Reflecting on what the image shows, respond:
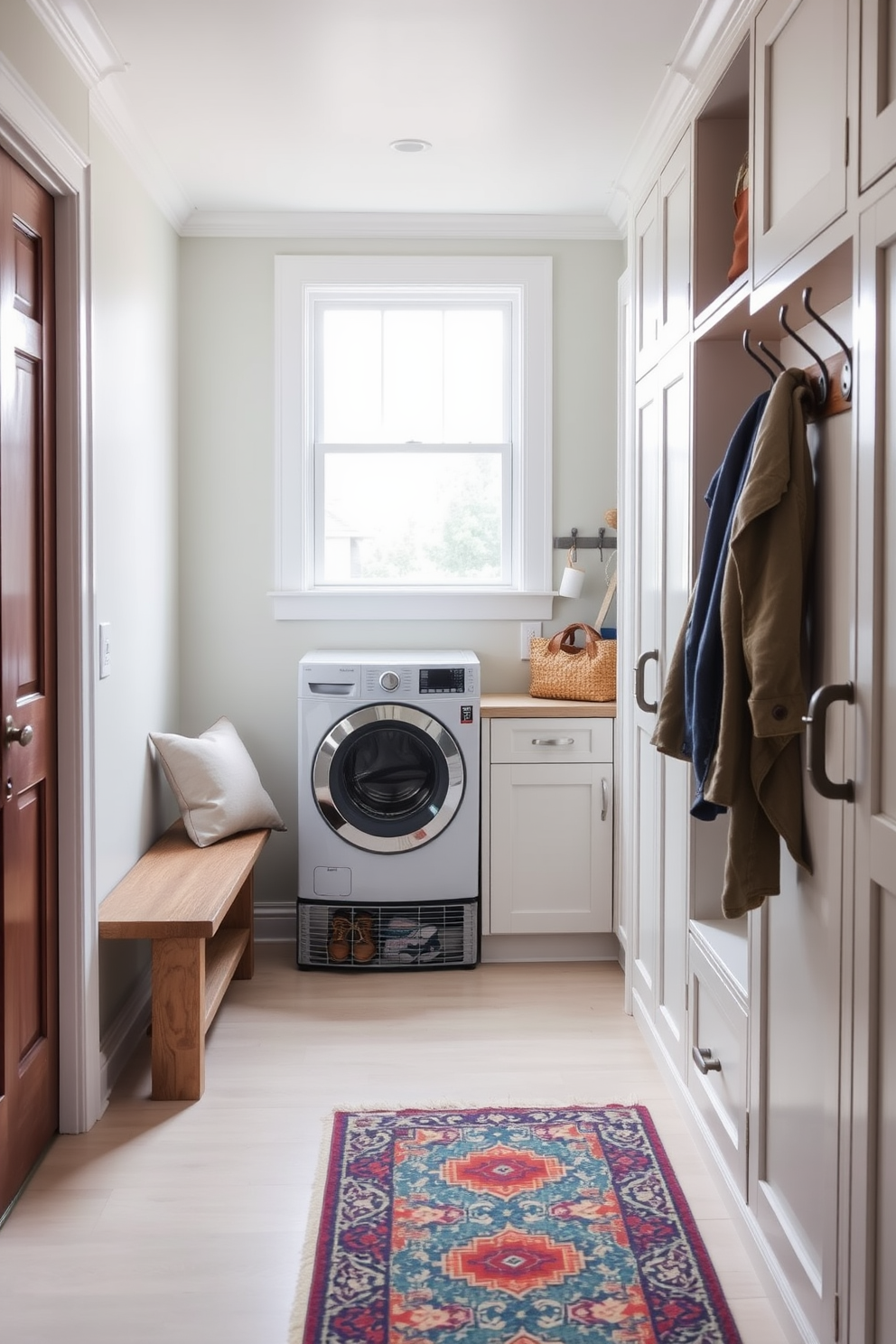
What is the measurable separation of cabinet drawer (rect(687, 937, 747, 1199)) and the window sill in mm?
1707

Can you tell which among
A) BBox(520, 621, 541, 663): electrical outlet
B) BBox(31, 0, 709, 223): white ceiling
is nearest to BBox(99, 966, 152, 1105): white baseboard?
BBox(520, 621, 541, 663): electrical outlet

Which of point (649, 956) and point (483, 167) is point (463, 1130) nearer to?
point (649, 956)

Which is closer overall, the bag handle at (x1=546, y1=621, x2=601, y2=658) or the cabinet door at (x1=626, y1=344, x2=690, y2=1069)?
the cabinet door at (x1=626, y1=344, x2=690, y2=1069)

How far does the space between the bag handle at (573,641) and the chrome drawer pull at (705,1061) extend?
1.59 meters

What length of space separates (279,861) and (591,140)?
2.60 m

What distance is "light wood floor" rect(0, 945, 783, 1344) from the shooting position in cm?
195

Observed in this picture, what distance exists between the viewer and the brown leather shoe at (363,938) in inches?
143

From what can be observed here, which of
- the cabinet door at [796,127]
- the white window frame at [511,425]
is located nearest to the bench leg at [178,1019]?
the white window frame at [511,425]

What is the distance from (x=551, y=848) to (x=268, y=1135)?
144cm

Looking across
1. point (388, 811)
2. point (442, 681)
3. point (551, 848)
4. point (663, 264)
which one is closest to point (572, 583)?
point (442, 681)

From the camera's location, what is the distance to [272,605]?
395cm

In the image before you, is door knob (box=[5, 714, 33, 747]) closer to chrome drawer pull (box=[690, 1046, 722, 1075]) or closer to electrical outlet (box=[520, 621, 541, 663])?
chrome drawer pull (box=[690, 1046, 722, 1075])

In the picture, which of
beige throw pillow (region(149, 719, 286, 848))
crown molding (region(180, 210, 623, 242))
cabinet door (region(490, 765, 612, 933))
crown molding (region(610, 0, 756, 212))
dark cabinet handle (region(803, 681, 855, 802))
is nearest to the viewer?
dark cabinet handle (region(803, 681, 855, 802))

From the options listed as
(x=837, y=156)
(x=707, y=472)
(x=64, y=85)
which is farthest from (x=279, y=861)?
(x=837, y=156)
